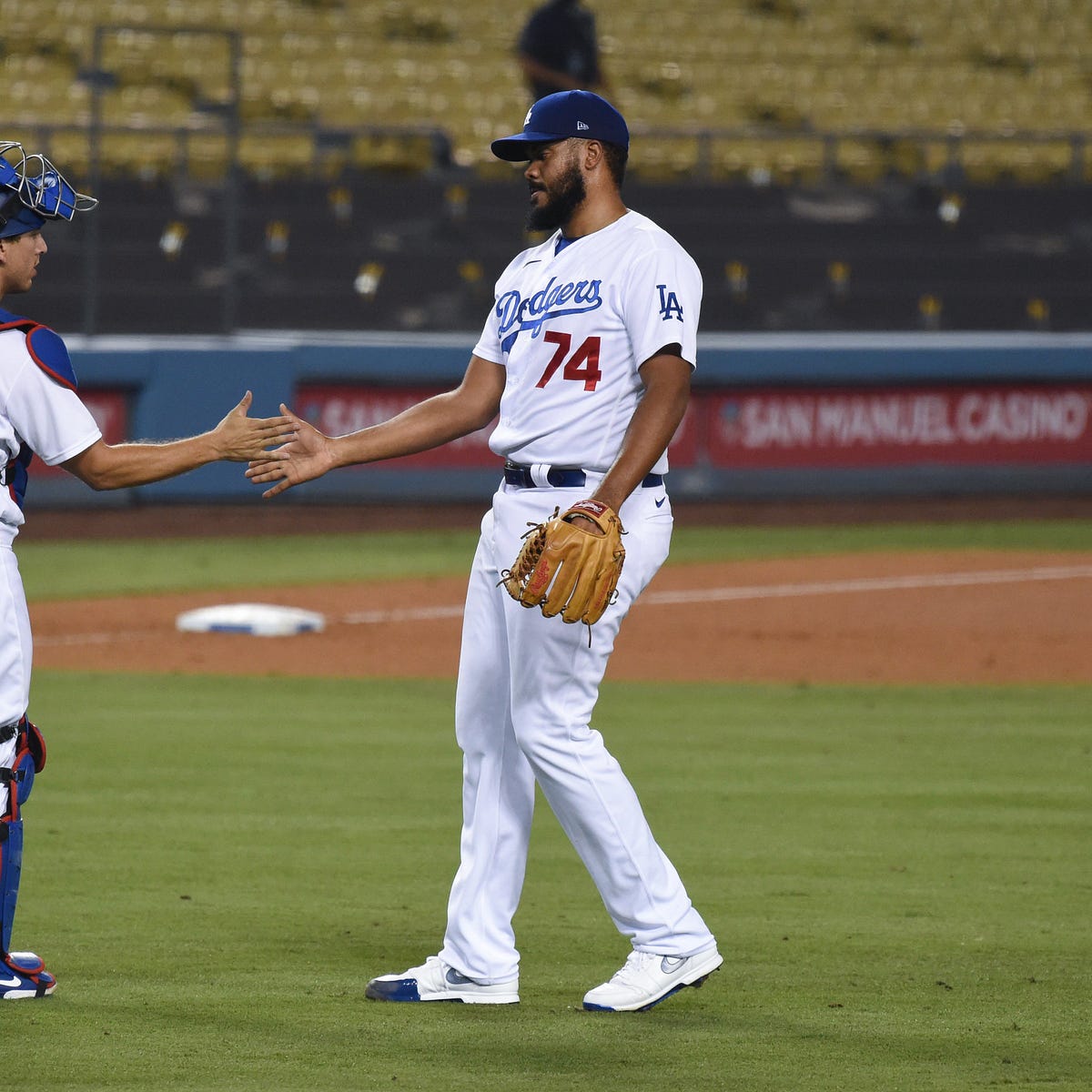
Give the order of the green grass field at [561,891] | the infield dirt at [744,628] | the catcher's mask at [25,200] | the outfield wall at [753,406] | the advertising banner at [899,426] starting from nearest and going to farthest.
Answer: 1. the green grass field at [561,891]
2. the catcher's mask at [25,200]
3. the infield dirt at [744,628]
4. the outfield wall at [753,406]
5. the advertising banner at [899,426]

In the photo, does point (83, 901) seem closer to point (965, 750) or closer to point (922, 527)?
point (965, 750)

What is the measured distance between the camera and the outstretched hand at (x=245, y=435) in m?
4.44

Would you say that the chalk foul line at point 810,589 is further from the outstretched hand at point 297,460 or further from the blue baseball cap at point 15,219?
the blue baseball cap at point 15,219

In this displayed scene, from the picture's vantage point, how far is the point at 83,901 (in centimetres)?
541

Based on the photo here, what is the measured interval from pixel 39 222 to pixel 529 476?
1.21 meters

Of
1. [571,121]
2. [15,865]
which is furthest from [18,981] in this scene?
[571,121]

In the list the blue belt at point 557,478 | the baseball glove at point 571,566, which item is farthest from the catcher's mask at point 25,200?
the baseball glove at point 571,566

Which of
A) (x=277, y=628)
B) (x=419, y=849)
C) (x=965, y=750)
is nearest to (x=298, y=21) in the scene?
(x=277, y=628)

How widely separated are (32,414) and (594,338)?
1.21 m

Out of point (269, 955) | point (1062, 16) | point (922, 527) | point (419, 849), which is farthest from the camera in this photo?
point (1062, 16)

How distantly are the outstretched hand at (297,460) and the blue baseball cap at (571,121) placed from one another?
0.83 m

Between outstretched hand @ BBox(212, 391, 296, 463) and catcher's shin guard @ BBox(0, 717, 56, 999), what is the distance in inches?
29.2

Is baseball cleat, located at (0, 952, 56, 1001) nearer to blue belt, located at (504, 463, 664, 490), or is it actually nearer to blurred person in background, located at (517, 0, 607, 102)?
blue belt, located at (504, 463, 664, 490)

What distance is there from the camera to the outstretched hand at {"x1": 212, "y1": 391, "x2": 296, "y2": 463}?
444 centimetres
